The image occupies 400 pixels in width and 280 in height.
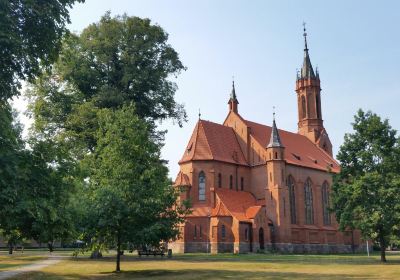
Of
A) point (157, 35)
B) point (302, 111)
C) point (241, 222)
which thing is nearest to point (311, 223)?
point (241, 222)

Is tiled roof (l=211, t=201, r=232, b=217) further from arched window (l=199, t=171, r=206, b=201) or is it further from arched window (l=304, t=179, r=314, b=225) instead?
arched window (l=304, t=179, r=314, b=225)

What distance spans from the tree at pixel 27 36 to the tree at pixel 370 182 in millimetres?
26100

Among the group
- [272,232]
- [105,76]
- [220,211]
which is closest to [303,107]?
[272,232]

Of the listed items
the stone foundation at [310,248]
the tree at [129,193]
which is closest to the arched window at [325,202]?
the stone foundation at [310,248]

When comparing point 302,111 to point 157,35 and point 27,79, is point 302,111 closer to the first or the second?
point 157,35

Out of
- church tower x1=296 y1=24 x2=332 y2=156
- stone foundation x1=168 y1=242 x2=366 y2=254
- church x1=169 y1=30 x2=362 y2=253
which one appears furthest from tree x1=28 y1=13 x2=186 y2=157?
church tower x1=296 y1=24 x2=332 y2=156

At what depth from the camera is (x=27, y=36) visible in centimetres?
1786

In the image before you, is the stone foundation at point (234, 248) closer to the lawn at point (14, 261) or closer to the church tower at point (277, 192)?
the church tower at point (277, 192)

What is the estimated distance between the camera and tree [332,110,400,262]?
112 feet

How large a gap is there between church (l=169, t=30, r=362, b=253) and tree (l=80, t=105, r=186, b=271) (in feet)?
88.2

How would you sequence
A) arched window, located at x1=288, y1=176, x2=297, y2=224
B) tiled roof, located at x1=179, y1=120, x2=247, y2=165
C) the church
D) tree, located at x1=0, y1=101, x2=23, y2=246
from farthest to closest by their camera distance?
1. arched window, located at x1=288, y1=176, x2=297, y2=224
2. tiled roof, located at x1=179, y1=120, x2=247, y2=165
3. the church
4. tree, located at x1=0, y1=101, x2=23, y2=246

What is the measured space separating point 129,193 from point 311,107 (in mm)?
60470

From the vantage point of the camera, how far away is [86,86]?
4353 cm

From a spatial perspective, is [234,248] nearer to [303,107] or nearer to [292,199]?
[292,199]
